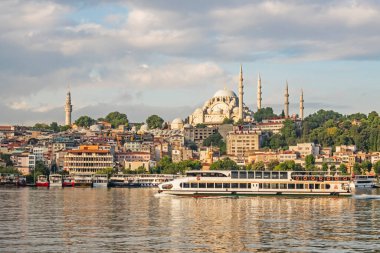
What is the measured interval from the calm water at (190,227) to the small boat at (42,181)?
57.7 m

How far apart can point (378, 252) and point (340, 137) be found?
129 metres

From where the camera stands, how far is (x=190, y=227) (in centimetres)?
3828

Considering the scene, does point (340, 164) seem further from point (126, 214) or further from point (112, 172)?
point (126, 214)

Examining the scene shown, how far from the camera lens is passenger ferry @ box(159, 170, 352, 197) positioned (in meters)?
65.2

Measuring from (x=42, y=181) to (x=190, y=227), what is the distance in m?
79.9

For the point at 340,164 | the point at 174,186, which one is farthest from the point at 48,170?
the point at 174,186

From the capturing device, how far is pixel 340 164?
453 ft

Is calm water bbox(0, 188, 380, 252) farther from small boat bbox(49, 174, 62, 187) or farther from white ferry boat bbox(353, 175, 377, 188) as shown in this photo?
white ferry boat bbox(353, 175, 377, 188)

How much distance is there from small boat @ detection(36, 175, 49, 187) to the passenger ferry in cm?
4831

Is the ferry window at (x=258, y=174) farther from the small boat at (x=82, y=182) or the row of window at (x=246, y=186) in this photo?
the small boat at (x=82, y=182)

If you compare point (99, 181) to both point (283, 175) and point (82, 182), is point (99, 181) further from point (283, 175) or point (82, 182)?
point (283, 175)

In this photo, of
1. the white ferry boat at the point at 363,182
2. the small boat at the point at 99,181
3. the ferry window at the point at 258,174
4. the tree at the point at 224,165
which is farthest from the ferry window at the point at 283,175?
the tree at the point at 224,165

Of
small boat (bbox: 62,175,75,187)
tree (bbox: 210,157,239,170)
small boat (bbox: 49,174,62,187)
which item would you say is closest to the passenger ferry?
small boat (bbox: 62,175,75,187)

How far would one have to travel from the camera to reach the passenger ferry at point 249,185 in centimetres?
6525
